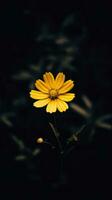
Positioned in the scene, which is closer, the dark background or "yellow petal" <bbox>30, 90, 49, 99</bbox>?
"yellow petal" <bbox>30, 90, 49, 99</bbox>

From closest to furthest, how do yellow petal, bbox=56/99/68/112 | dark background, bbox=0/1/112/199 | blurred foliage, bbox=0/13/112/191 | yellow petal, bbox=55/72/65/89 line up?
1. yellow petal, bbox=56/99/68/112
2. yellow petal, bbox=55/72/65/89
3. blurred foliage, bbox=0/13/112/191
4. dark background, bbox=0/1/112/199

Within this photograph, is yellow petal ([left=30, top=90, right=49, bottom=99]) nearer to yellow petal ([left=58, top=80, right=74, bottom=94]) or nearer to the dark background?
yellow petal ([left=58, top=80, right=74, bottom=94])

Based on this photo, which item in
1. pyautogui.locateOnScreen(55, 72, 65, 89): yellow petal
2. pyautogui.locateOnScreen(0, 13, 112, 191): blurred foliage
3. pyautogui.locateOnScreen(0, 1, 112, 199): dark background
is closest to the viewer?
pyautogui.locateOnScreen(55, 72, 65, 89): yellow petal

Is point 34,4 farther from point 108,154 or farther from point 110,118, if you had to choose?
point 108,154

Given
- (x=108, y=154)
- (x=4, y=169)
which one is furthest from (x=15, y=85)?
(x=108, y=154)

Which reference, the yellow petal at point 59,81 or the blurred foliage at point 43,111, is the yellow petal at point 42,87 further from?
the blurred foliage at point 43,111

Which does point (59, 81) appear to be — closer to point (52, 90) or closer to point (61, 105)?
point (52, 90)

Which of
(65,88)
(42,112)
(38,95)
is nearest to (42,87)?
(38,95)

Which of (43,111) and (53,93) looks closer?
(53,93)

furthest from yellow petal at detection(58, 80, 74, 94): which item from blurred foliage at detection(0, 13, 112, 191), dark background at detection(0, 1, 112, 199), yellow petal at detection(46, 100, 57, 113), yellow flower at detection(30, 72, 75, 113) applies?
dark background at detection(0, 1, 112, 199)
